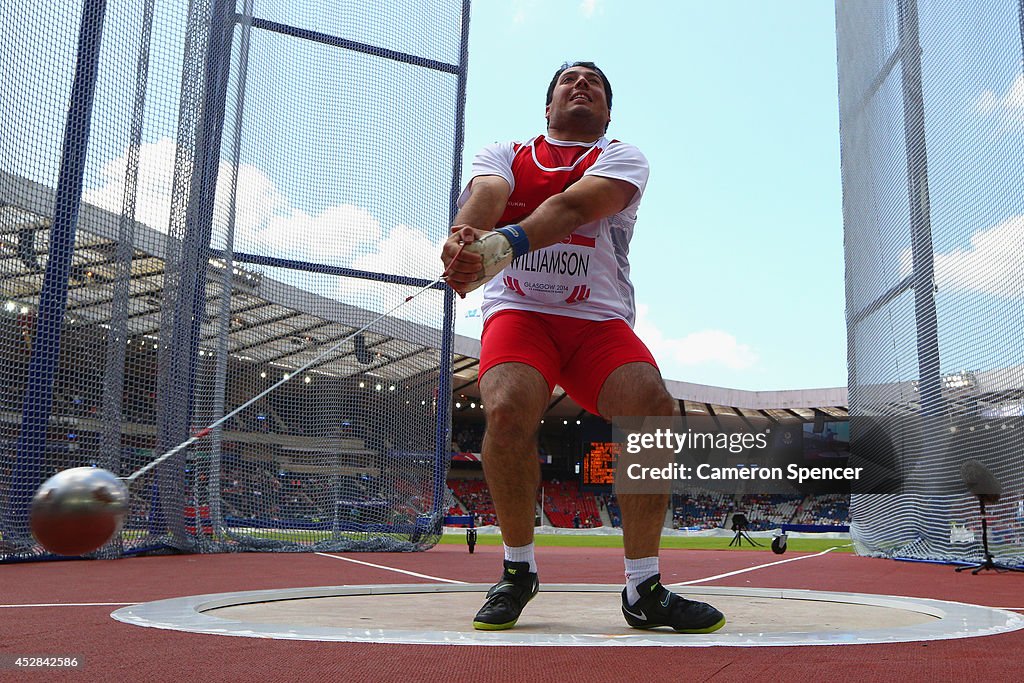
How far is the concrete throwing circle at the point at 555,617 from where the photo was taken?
2.03m

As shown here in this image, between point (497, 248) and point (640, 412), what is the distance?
0.73 m

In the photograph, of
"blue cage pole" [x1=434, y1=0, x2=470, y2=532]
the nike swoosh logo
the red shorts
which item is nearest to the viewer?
the nike swoosh logo

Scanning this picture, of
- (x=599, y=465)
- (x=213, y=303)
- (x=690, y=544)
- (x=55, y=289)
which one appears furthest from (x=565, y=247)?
(x=599, y=465)

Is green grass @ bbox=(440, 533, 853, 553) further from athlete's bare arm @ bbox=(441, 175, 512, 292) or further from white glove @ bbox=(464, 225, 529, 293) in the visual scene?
white glove @ bbox=(464, 225, 529, 293)

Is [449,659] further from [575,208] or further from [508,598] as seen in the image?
[575,208]

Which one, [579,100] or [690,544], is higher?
[579,100]

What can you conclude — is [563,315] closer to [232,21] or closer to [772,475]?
[232,21]

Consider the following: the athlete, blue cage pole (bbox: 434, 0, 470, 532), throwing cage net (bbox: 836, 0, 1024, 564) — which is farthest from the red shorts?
blue cage pole (bbox: 434, 0, 470, 532)

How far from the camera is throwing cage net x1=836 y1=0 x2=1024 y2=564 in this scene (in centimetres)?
780

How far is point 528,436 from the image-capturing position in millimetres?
2531

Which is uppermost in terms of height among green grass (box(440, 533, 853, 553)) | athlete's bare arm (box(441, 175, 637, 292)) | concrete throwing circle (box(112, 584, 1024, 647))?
athlete's bare arm (box(441, 175, 637, 292))

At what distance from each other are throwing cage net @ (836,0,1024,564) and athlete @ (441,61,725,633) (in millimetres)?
6188

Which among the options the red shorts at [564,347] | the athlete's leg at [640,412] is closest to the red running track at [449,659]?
the athlete's leg at [640,412]

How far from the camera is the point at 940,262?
29.1 feet
